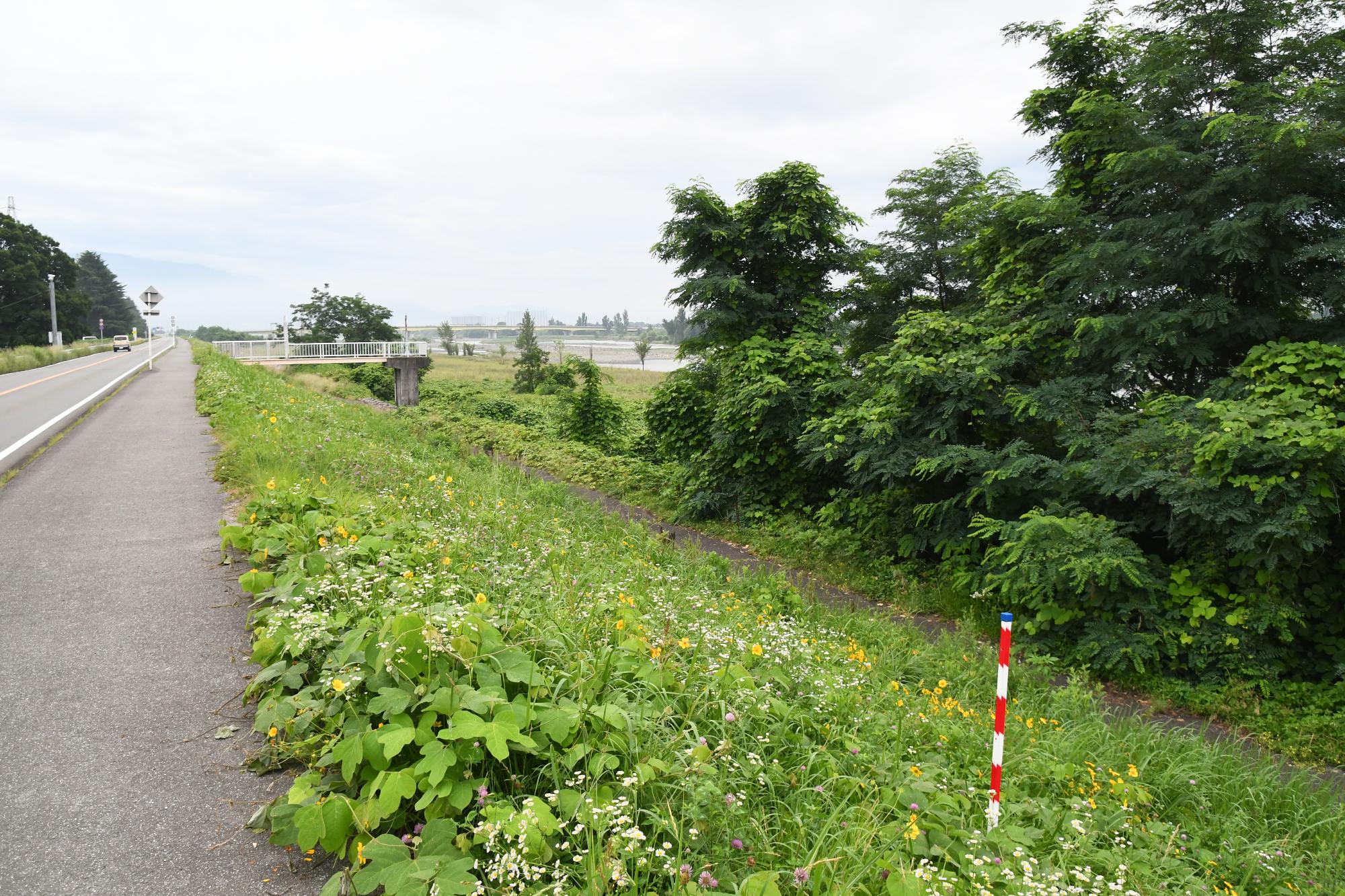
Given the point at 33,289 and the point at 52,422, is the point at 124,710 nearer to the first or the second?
the point at 52,422

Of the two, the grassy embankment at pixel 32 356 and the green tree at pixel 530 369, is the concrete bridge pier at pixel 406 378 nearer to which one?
the green tree at pixel 530 369

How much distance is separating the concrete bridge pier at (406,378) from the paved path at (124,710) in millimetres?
34789

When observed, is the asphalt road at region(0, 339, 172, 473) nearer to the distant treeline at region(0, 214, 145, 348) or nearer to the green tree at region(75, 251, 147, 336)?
the distant treeline at region(0, 214, 145, 348)

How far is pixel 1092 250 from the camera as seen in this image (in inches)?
272

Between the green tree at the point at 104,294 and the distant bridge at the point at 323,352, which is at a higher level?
the green tree at the point at 104,294

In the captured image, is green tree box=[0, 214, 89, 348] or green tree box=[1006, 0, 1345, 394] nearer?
green tree box=[1006, 0, 1345, 394]

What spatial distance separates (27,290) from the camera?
52219 mm

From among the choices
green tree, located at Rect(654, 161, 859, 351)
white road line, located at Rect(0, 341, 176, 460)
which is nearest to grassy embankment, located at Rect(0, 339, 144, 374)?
white road line, located at Rect(0, 341, 176, 460)

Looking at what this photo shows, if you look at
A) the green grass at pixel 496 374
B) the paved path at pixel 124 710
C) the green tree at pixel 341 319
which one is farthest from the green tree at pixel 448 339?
the paved path at pixel 124 710

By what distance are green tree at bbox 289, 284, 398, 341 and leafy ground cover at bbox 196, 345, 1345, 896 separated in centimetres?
5777

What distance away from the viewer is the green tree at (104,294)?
90.2m

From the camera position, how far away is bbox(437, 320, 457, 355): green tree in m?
94.8

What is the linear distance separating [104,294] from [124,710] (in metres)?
117

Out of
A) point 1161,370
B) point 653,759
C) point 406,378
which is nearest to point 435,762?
point 653,759
